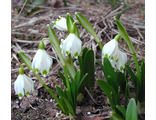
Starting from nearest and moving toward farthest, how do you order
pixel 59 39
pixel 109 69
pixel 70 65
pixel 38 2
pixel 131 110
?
1. pixel 131 110
2. pixel 109 69
3. pixel 70 65
4. pixel 59 39
5. pixel 38 2

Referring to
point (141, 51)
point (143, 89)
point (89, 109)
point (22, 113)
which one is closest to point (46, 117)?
point (22, 113)

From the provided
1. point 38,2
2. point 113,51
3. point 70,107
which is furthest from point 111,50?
point 38,2

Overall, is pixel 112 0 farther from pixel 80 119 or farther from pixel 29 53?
pixel 80 119

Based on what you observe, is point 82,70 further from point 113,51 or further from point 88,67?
point 113,51

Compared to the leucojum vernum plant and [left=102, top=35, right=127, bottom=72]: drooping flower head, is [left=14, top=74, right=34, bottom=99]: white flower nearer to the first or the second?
the leucojum vernum plant

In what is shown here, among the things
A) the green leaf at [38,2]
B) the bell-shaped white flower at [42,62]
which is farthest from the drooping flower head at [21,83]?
the green leaf at [38,2]

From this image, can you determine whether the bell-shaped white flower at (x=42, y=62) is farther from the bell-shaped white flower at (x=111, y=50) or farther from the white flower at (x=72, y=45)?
the bell-shaped white flower at (x=111, y=50)

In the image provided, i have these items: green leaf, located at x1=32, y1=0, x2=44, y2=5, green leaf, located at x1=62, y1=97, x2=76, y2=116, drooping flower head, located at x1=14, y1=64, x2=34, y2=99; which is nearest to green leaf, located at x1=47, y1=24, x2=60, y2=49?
drooping flower head, located at x1=14, y1=64, x2=34, y2=99

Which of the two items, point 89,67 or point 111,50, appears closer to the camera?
A: point 111,50
